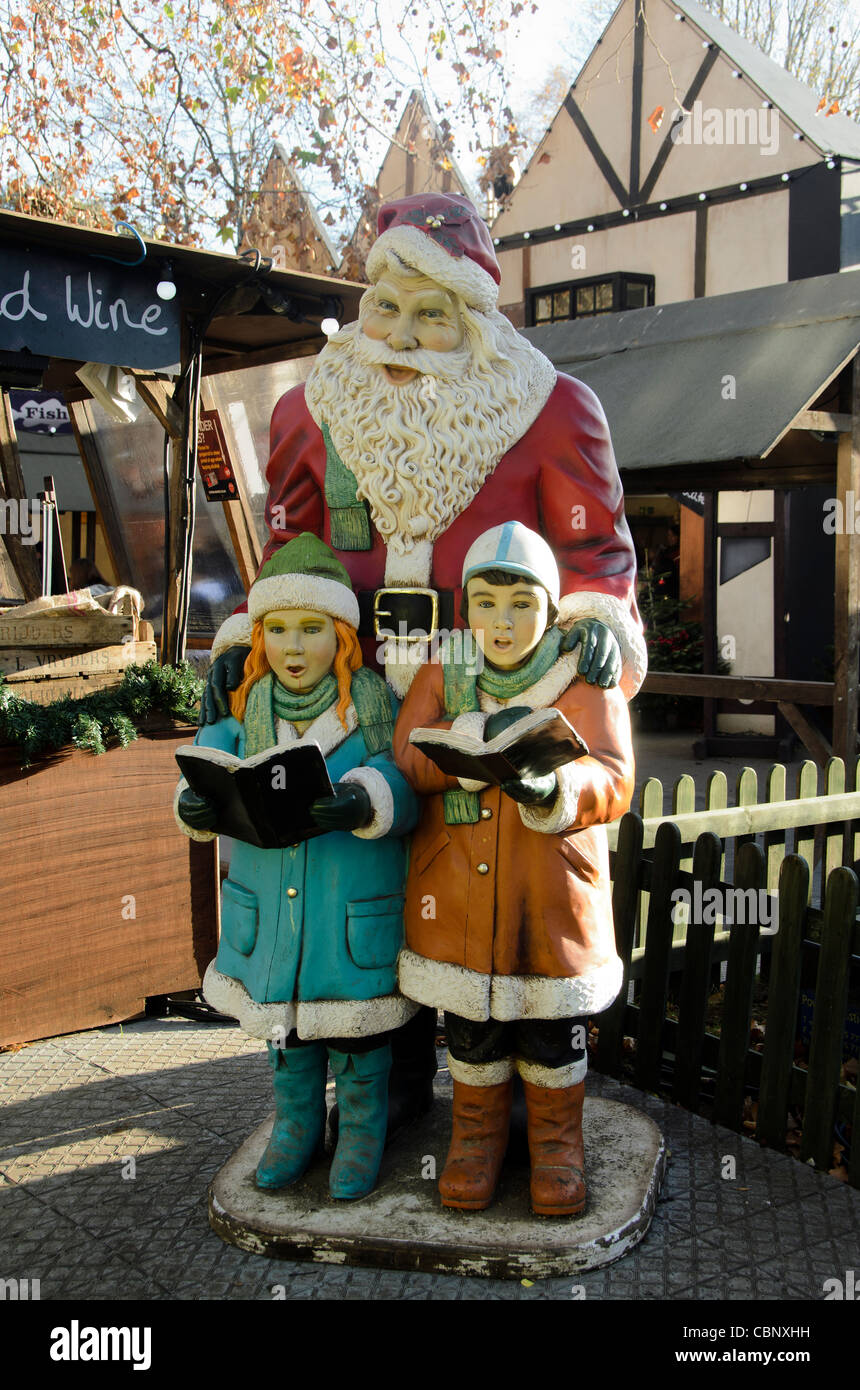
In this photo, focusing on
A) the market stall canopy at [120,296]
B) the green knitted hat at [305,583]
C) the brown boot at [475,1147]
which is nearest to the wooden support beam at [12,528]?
the market stall canopy at [120,296]

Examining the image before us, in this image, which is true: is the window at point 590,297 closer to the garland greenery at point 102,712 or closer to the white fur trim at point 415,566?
the garland greenery at point 102,712

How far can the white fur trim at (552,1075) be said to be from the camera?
3.04m

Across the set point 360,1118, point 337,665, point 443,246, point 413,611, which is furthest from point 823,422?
point 360,1118

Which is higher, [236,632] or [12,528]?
[12,528]

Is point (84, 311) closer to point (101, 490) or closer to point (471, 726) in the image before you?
point (101, 490)

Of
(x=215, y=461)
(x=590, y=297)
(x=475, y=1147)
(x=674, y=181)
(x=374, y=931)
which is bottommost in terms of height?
(x=475, y=1147)

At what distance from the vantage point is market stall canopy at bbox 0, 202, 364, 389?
4664 mm

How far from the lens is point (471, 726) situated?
2.95m

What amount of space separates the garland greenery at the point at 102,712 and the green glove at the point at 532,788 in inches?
92.1

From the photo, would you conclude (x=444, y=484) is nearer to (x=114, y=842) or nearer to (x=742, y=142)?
(x=114, y=842)

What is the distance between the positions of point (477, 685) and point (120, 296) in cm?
295

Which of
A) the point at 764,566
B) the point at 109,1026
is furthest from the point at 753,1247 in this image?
the point at 764,566
